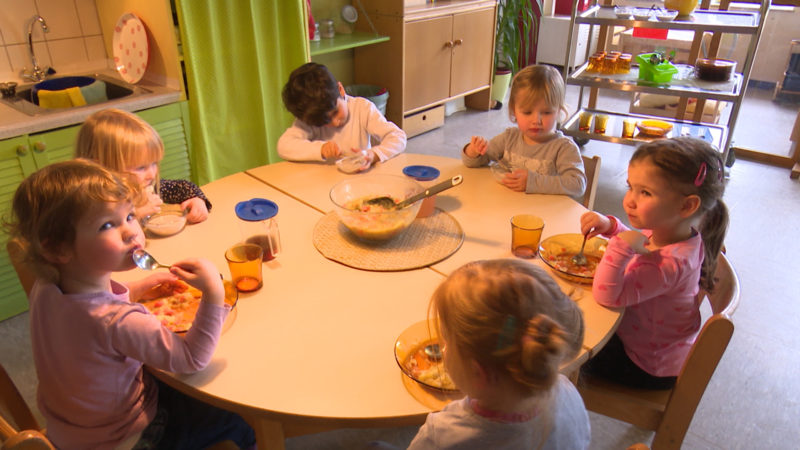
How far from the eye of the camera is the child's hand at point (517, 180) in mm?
1769

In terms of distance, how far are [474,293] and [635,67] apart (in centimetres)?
377

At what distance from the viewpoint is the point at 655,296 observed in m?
1.31

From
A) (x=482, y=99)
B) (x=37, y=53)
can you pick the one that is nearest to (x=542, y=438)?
(x=37, y=53)

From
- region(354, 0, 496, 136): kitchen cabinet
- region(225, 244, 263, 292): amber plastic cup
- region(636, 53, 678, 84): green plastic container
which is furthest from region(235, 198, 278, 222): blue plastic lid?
region(636, 53, 678, 84): green plastic container

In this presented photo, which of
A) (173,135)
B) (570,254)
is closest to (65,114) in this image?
(173,135)

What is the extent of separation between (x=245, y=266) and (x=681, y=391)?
1.02 m

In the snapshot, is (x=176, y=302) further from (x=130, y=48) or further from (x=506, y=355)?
(x=130, y=48)

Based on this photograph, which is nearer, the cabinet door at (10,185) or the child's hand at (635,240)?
the child's hand at (635,240)

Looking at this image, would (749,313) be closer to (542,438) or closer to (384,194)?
(384,194)

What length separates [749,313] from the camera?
7.82 ft

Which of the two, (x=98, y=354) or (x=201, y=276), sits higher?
(x=201, y=276)

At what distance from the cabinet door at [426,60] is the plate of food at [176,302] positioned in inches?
121

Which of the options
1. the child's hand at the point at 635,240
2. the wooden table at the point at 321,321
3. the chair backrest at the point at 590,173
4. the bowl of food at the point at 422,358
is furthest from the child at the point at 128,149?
the chair backrest at the point at 590,173

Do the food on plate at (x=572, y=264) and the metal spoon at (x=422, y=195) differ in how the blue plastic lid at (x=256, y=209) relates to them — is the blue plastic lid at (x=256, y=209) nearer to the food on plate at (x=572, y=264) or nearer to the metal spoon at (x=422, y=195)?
the metal spoon at (x=422, y=195)
